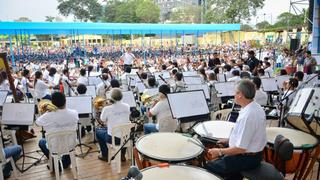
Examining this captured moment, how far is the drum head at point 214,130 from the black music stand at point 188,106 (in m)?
0.29

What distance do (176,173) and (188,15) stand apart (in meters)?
54.4

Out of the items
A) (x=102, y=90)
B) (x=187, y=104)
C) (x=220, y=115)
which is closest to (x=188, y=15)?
(x=102, y=90)

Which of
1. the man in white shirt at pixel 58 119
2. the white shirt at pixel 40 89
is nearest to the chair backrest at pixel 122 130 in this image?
the man in white shirt at pixel 58 119

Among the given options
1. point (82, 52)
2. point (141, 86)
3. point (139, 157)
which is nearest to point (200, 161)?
point (139, 157)

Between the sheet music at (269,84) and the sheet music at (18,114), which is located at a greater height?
the sheet music at (269,84)

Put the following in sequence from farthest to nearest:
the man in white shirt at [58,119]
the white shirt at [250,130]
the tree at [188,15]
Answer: the tree at [188,15], the man in white shirt at [58,119], the white shirt at [250,130]

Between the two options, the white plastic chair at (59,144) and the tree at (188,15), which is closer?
the white plastic chair at (59,144)

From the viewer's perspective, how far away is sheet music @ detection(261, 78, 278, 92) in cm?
732

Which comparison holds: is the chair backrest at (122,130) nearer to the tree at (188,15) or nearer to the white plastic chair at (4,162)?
the white plastic chair at (4,162)

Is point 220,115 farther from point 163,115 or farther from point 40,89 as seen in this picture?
point 40,89

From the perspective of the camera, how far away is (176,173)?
251 centimetres

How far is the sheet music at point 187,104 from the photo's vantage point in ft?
13.4

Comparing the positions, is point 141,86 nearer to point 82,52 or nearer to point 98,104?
point 98,104

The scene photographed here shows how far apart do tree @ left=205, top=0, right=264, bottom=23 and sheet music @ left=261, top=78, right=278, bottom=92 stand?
106 ft
